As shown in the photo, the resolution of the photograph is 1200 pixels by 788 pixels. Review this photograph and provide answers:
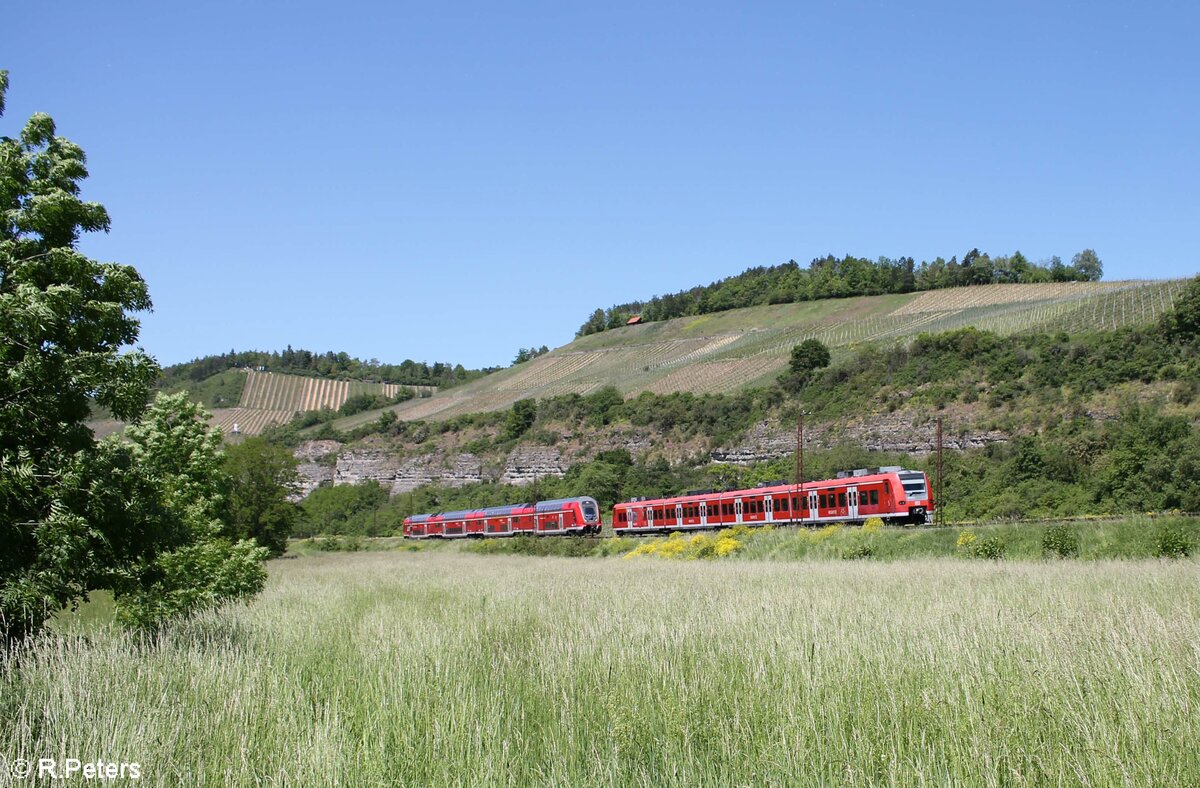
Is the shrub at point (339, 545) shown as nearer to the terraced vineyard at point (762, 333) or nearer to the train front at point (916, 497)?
the terraced vineyard at point (762, 333)

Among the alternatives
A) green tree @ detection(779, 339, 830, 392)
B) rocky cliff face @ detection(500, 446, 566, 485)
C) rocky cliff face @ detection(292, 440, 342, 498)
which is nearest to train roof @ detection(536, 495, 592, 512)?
rocky cliff face @ detection(500, 446, 566, 485)

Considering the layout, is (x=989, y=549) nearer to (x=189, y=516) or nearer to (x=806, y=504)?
(x=806, y=504)

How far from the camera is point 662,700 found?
7582 millimetres

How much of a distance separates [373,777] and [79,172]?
9244 mm

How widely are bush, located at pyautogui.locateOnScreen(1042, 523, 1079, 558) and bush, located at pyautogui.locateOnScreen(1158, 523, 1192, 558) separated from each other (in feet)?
7.62

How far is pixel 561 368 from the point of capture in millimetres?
128750

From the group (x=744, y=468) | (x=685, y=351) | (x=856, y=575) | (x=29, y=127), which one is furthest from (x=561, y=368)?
(x=29, y=127)

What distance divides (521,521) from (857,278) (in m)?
86.2

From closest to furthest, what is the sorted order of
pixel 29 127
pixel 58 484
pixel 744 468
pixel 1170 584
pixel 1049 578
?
pixel 58 484 → pixel 29 127 → pixel 1170 584 → pixel 1049 578 → pixel 744 468

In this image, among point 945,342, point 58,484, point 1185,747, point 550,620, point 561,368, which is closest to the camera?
point 1185,747

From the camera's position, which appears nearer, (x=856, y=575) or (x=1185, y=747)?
(x=1185, y=747)

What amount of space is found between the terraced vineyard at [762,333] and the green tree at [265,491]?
48342 millimetres

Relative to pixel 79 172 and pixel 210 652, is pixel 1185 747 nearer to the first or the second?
pixel 210 652

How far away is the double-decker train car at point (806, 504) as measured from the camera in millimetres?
34906
